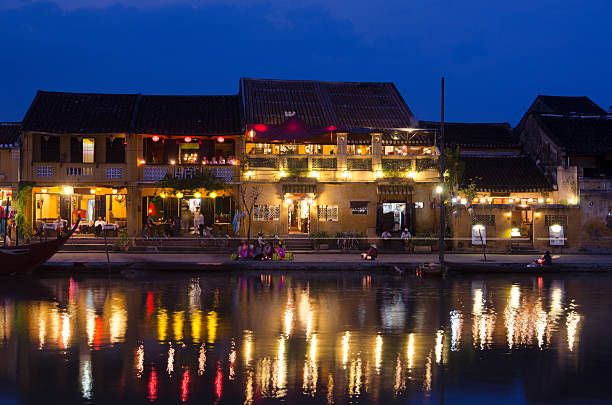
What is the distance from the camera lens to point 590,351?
13375mm

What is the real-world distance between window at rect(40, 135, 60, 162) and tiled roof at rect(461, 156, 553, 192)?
878 inches

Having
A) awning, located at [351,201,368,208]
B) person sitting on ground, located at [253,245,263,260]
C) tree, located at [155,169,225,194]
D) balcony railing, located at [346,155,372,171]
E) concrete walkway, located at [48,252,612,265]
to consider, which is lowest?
concrete walkway, located at [48,252,612,265]

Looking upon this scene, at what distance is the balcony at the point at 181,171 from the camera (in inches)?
1339

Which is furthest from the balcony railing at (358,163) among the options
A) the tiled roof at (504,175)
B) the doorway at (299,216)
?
the tiled roof at (504,175)

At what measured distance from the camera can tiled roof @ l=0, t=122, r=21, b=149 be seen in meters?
33.7

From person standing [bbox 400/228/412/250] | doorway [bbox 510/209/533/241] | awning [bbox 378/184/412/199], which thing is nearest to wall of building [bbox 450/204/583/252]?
doorway [bbox 510/209/533/241]

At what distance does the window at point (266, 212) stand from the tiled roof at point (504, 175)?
10.7 meters

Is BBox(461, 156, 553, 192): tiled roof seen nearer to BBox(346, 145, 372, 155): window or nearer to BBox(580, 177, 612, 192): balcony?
BBox(580, 177, 612, 192): balcony

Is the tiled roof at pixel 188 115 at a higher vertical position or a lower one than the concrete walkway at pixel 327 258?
higher

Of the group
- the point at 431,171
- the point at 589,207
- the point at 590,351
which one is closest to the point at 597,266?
the point at 589,207

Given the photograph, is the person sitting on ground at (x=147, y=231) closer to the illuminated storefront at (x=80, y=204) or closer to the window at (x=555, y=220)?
the illuminated storefront at (x=80, y=204)

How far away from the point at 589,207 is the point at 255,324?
23.8 metres

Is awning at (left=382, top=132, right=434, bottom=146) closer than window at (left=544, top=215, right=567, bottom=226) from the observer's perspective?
No

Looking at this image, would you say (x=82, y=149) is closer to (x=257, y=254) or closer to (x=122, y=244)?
(x=122, y=244)
